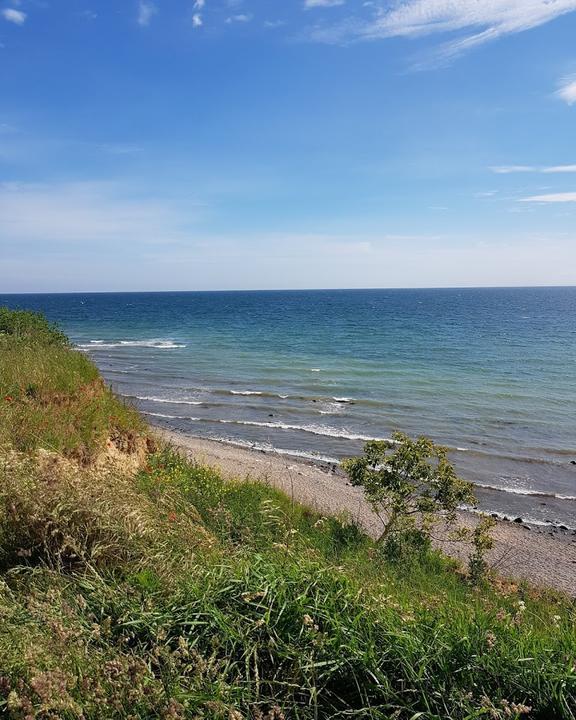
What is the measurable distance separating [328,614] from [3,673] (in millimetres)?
2128

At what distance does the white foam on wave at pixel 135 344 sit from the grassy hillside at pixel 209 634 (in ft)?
169

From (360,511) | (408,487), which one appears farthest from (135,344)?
(408,487)

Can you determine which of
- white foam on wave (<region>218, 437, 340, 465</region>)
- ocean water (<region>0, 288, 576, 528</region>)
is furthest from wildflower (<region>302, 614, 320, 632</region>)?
white foam on wave (<region>218, 437, 340, 465</region>)

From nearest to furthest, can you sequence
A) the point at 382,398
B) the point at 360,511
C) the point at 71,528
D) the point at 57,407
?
1. the point at 71,528
2. the point at 57,407
3. the point at 360,511
4. the point at 382,398

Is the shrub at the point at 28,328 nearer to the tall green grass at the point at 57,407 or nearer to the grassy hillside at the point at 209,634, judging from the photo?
the tall green grass at the point at 57,407

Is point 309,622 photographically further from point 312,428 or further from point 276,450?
point 312,428

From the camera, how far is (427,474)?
10633 millimetres

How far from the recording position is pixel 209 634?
11.6 ft

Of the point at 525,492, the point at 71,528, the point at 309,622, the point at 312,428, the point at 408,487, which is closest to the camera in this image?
the point at 309,622

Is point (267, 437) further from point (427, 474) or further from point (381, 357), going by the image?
point (381, 357)

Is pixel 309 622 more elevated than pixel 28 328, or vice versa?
pixel 28 328

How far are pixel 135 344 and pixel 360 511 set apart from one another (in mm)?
49406

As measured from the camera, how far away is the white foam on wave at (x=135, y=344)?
56.1m

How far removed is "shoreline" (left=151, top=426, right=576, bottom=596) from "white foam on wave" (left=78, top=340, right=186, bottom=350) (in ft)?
119
